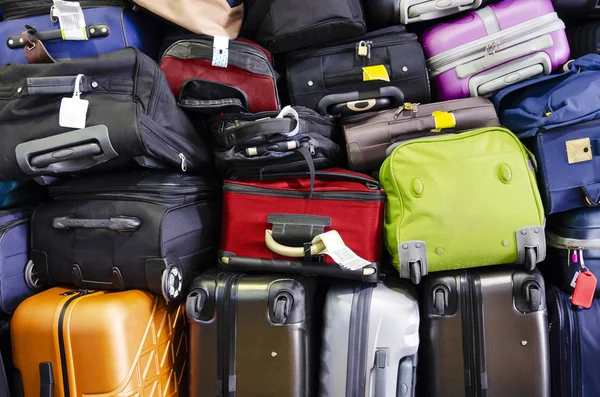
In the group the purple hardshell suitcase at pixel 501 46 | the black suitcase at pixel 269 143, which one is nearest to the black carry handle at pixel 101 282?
the black suitcase at pixel 269 143

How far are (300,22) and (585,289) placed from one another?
1237mm

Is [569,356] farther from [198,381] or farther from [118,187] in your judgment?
[118,187]

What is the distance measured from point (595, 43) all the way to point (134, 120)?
5.67 feet

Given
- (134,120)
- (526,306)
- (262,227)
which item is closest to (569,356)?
(526,306)

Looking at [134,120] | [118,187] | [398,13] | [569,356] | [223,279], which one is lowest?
[569,356]

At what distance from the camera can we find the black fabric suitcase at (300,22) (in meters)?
1.49

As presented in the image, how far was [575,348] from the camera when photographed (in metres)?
1.39

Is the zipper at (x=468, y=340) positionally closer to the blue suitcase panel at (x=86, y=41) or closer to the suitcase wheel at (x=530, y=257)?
the suitcase wheel at (x=530, y=257)

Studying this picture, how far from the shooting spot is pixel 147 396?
1.35 meters

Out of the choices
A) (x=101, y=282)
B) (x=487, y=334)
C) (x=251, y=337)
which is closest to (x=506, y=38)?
(x=487, y=334)

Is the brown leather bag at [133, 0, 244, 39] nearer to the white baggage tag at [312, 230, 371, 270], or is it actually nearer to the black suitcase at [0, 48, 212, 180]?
the black suitcase at [0, 48, 212, 180]

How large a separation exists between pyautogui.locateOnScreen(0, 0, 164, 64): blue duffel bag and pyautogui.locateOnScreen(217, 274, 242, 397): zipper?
878mm

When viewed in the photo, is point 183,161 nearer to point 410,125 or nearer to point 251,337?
point 251,337

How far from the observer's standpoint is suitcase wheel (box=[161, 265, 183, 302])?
51.7 inches
